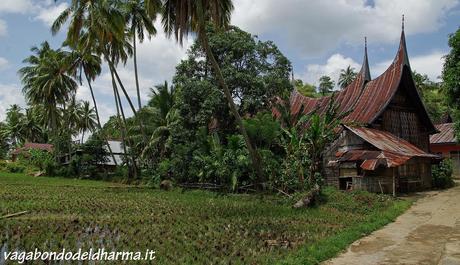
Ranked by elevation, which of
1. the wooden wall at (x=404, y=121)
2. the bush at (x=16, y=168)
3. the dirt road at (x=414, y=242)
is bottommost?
the dirt road at (x=414, y=242)

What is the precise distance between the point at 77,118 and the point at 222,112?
30.3 m

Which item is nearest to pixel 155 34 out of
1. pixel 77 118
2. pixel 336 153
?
pixel 336 153

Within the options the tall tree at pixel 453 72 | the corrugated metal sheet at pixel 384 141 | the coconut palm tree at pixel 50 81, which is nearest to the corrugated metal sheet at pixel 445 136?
the corrugated metal sheet at pixel 384 141

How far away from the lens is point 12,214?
35.7ft

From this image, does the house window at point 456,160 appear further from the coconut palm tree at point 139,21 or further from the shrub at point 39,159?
the shrub at point 39,159

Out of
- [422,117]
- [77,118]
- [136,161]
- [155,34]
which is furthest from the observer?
[77,118]

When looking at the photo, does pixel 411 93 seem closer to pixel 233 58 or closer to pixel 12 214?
pixel 233 58

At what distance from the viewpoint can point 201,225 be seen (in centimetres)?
1009

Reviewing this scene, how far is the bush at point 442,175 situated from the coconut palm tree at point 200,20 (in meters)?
9.68

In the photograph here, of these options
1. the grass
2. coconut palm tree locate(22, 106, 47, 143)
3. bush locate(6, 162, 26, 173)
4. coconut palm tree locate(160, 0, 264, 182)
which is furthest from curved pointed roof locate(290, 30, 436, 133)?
coconut palm tree locate(22, 106, 47, 143)

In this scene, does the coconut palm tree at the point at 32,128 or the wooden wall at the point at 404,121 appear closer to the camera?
the wooden wall at the point at 404,121

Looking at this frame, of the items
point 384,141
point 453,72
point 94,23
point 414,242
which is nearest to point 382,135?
point 384,141

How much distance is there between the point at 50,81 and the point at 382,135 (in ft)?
78.6

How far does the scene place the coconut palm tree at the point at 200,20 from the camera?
48.8 ft
